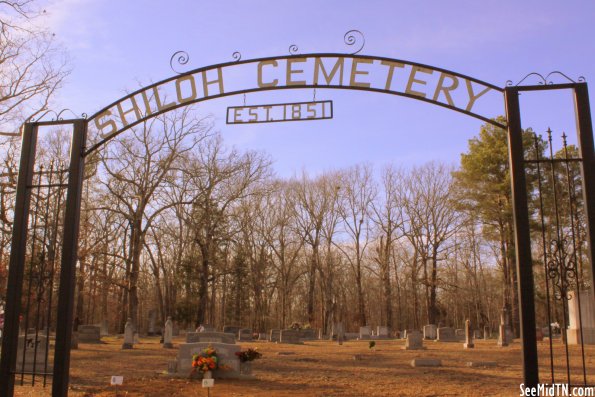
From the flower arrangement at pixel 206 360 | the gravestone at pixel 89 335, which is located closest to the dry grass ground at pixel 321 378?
the flower arrangement at pixel 206 360

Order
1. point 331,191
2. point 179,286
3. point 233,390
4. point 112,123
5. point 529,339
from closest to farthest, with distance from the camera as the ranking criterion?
point 529,339 → point 112,123 → point 233,390 → point 179,286 → point 331,191

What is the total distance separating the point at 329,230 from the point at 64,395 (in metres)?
38.4

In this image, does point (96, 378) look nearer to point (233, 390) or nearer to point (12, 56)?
point (233, 390)

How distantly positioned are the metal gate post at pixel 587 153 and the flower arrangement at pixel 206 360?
322 inches

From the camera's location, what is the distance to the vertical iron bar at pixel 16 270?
690 cm

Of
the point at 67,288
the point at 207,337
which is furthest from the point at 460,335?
the point at 67,288

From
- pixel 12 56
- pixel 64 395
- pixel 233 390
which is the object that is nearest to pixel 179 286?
pixel 12 56

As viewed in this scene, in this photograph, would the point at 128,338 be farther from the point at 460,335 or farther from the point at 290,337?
the point at 460,335

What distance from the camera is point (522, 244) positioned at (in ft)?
19.6

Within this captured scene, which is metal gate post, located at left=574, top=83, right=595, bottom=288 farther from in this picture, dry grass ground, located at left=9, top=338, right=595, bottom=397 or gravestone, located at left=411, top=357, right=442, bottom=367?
gravestone, located at left=411, top=357, right=442, bottom=367

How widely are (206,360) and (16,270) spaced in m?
5.62

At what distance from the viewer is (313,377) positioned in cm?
1294

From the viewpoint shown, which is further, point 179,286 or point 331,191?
point 331,191

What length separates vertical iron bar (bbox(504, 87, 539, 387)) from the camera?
19.1 feet
